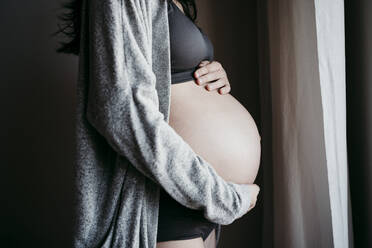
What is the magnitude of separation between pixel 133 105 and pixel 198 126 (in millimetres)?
203

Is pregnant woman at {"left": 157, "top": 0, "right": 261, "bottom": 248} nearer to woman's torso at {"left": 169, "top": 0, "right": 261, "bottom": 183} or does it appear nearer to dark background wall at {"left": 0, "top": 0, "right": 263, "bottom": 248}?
woman's torso at {"left": 169, "top": 0, "right": 261, "bottom": 183}

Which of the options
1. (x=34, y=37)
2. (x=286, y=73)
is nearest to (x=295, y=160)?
(x=286, y=73)

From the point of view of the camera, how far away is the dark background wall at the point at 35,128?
1.33 metres

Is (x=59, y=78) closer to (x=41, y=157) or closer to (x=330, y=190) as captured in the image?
(x=41, y=157)

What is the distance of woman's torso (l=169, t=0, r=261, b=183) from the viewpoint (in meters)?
0.84

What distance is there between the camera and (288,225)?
1.17 meters

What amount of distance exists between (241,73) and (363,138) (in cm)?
62

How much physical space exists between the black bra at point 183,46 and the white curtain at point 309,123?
37cm

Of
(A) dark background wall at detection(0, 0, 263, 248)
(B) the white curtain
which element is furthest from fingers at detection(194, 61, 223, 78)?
(A) dark background wall at detection(0, 0, 263, 248)

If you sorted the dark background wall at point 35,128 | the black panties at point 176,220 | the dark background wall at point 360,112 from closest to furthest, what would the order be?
the black panties at point 176,220 → the dark background wall at point 360,112 → the dark background wall at point 35,128

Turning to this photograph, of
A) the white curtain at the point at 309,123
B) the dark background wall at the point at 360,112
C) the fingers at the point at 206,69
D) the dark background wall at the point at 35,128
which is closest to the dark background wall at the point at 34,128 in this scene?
the dark background wall at the point at 35,128

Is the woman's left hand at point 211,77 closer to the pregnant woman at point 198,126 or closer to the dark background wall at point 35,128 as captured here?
the pregnant woman at point 198,126

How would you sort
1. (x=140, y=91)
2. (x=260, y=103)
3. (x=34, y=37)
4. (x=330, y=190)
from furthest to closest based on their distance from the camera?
(x=260, y=103), (x=34, y=37), (x=330, y=190), (x=140, y=91)

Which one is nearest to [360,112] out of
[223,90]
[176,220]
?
[223,90]
